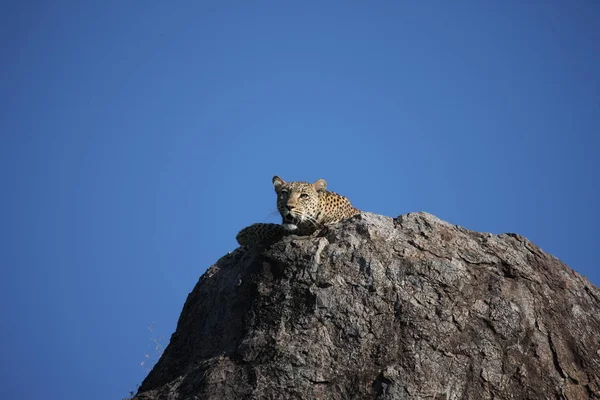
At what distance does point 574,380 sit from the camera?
1009 cm

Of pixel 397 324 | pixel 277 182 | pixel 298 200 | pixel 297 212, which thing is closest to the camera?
pixel 397 324

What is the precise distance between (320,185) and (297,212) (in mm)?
1401

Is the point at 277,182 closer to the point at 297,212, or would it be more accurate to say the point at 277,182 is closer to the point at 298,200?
the point at 298,200

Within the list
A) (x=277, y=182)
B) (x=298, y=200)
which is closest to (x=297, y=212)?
(x=298, y=200)

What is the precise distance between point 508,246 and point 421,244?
1.68 m

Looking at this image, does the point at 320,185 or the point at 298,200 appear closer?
the point at 298,200

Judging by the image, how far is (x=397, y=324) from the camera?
392 inches

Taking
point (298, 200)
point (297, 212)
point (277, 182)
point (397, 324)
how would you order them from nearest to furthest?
point (397, 324) → point (297, 212) → point (298, 200) → point (277, 182)

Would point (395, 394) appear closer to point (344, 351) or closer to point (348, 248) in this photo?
point (344, 351)

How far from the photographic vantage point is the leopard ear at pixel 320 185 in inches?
536

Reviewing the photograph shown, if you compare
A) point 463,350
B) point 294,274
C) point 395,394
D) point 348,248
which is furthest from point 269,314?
point 463,350

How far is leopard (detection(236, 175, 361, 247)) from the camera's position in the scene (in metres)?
12.5

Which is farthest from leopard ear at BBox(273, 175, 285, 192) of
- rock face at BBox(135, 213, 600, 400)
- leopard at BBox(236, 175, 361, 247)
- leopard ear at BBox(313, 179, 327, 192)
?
rock face at BBox(135, 213, 600, 400)

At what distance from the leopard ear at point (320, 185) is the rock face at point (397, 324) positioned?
2634 millimetres
